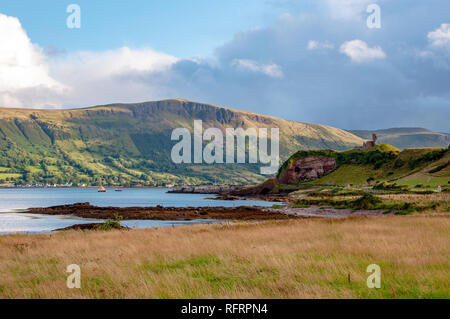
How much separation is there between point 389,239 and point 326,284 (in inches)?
386

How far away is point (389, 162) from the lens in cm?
15938

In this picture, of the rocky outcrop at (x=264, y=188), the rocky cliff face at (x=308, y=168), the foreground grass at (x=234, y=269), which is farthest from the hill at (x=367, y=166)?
the foreground grass at (x=234, y=269)

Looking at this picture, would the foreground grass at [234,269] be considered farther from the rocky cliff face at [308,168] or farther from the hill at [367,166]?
the rocky cliff face at [308,168]

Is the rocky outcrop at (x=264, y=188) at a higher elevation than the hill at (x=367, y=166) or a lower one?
lower

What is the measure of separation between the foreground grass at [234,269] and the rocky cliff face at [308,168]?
540 ft

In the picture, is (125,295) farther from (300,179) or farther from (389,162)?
(300,179)

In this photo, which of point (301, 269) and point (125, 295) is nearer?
point (125, 295)

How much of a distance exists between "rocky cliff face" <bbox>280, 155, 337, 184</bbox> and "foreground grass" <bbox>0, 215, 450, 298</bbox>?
540ft

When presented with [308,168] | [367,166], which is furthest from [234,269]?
[308,168]

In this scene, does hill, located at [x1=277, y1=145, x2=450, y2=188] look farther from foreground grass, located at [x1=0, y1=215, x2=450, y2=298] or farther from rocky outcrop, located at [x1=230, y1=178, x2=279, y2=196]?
foreground grass, located at [x1=0, y1=215, x2=450, y2=298]

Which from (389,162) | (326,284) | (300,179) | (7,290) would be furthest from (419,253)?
(300,179)

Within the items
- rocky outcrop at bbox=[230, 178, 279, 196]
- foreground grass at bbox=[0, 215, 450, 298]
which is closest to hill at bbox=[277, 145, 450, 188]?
rocky outcrop at bbox=[230, 178, 279, 196]

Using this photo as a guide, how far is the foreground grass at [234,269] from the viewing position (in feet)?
35.7

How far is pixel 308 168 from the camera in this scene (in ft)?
603
